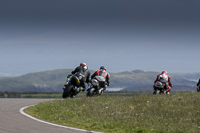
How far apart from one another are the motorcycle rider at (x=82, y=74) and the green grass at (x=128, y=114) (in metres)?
2.37

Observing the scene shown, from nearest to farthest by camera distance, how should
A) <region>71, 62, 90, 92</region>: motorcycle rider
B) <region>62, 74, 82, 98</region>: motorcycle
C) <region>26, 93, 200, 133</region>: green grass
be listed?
<region>26, 93, 200, 133</region>: green grass
<region>62, 74, 82, 98</region>: motorcycle
<region>71, 62, 90, 92</region>: motorcycle rider

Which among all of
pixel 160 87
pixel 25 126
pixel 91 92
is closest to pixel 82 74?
pixel 91 92

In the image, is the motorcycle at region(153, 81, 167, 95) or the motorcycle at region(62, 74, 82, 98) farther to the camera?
the motorcycle at region(153, 81, 167, 95)

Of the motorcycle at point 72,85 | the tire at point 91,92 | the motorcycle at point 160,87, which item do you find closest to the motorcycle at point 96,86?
the tire at point 91,92

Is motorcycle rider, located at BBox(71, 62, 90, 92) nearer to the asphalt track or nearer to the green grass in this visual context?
the green grass

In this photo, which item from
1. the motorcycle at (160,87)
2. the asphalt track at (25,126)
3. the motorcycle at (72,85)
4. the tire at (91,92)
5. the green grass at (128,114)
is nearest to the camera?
the asphalt track at (25,126)

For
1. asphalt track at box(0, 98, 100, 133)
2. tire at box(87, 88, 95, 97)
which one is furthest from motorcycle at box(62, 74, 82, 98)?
asphalt track at box(0, 98, 100, 133)

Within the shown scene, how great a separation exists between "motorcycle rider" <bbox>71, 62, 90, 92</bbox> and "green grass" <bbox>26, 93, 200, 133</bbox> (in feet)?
7.78

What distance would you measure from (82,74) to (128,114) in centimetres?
746

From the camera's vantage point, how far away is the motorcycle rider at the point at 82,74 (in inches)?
911

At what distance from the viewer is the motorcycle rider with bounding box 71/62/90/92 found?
2314 centimetres

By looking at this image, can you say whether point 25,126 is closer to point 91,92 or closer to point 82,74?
point 82,74

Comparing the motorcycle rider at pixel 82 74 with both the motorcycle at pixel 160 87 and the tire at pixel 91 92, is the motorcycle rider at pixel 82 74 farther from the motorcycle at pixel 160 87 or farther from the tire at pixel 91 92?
the motorcycle at pixel 160 87

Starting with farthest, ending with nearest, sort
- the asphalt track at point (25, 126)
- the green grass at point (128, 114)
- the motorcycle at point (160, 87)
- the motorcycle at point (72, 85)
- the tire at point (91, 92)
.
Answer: the motorcycle at point (160, 87) → the tire at point (91, 92) → the motorcycle at point (72, 85) → the green grass at point (128, 114) → the asphalt track at point (25, 126)
